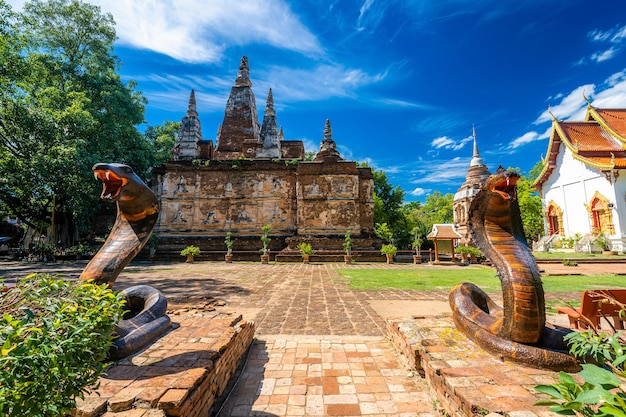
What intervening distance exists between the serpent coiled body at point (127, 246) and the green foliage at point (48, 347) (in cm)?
119

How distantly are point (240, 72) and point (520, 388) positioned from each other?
28.9 m

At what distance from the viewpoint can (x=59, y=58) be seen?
62.4 feet

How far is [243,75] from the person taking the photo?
86.8 ft

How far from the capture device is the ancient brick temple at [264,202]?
66.0 feet

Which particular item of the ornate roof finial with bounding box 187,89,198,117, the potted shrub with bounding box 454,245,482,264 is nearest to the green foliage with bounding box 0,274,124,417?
the potted shrub with bounding box 454,245,482,264

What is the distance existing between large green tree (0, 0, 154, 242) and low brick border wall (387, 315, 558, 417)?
1838 cm

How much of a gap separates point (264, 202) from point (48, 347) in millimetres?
20133

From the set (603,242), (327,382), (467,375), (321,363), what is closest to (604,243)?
(603,242)

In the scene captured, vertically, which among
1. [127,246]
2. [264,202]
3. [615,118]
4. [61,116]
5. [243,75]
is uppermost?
[243,75]

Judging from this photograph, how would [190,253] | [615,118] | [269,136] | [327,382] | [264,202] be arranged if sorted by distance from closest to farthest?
[327,382]
[190,253]
[264,202]
[615,118]
[269,136]

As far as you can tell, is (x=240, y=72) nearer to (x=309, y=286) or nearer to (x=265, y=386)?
(x=309, y=286)

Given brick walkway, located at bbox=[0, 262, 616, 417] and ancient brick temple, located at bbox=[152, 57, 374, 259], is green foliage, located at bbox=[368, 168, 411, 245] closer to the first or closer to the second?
ancient brick temple, located at bbox=[152, 57, 374, 259]

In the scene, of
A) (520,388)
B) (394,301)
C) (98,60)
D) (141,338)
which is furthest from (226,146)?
(520,388)

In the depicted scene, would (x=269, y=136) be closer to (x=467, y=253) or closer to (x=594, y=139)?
(x=467, y=253)
